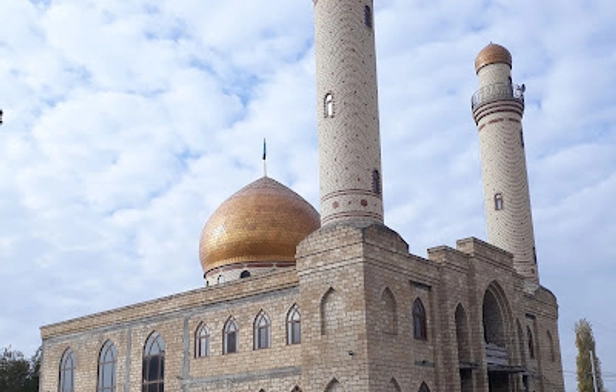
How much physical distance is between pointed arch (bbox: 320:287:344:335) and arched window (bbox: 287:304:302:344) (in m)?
1.39

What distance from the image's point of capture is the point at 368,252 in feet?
55.6

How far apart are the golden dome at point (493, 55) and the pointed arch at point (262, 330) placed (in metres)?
13.2

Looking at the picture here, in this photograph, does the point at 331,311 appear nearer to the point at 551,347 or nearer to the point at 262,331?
the point at 262,331

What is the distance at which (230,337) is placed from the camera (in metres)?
20.2

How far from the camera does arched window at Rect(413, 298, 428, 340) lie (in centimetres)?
1819

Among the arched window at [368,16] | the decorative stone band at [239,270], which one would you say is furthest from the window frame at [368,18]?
the decorative stone band at [239,270]

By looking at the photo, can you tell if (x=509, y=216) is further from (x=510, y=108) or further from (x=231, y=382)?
(x=231, y=382)

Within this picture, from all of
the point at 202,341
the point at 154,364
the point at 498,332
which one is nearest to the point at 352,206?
the point at 202,341

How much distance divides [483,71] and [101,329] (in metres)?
15.6

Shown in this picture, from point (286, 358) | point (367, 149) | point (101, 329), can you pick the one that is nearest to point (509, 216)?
point (367, 149)

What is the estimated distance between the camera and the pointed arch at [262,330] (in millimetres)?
19328

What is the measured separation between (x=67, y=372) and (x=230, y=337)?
7595mm

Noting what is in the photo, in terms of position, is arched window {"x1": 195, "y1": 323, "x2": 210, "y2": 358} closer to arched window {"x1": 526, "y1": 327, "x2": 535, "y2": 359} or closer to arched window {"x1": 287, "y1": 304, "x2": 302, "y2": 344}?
arched window {"x1": 287, "y1": 304, "x2": 302, "y2": 344}

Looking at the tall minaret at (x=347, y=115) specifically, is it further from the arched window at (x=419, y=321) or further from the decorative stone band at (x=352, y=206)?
the arched window at (x=419, y=321)
